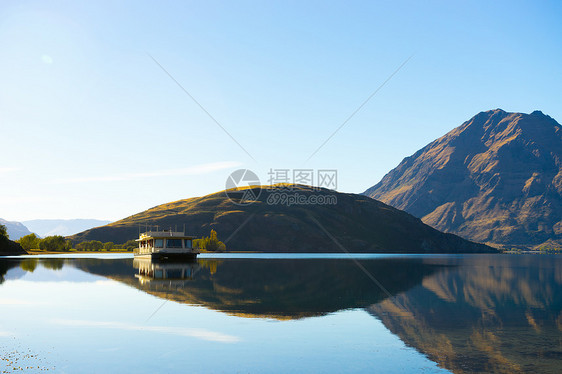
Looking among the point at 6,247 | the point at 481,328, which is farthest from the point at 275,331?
the point at 6,247

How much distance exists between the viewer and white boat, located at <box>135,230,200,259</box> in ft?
462

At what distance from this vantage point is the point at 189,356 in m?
24.3

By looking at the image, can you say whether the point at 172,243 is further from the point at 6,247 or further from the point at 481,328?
the point at 481,328

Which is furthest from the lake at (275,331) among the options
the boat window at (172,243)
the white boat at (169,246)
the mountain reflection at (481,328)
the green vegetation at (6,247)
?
the green vegetation at (6,247)

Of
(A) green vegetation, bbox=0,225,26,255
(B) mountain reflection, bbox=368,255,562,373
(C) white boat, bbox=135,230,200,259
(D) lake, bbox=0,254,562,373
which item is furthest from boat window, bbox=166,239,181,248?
(B) mountain reflection, bbox=368,255,562,373

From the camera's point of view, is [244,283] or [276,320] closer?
[276,320]

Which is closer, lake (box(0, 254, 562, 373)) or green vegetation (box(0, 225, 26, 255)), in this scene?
lake (box(0, 254, 562, 373))

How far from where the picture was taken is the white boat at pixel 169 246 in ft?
462

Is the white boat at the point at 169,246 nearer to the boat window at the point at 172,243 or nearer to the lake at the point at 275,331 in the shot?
the boat window at the point at 172,243

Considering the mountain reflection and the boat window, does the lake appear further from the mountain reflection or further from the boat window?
the boat window

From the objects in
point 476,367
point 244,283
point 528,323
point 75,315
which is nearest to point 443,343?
point 476,367

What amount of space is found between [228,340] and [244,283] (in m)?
37.6

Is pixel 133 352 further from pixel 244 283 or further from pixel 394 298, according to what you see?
pixel 244 283

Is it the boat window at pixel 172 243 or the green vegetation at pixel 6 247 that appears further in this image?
the green vegetation at pixel 6 247
